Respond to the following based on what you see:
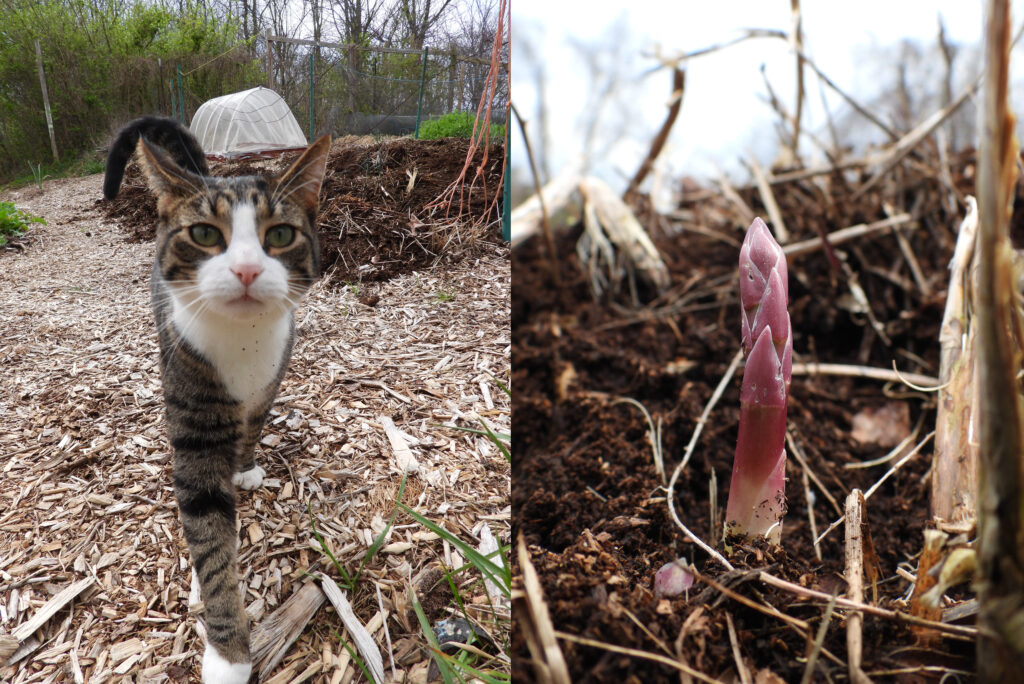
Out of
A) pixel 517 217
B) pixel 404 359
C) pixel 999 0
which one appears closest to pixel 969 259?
pixel 999 0

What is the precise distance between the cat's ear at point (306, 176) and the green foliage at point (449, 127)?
296mm

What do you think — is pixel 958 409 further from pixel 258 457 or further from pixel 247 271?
pixel 258 457

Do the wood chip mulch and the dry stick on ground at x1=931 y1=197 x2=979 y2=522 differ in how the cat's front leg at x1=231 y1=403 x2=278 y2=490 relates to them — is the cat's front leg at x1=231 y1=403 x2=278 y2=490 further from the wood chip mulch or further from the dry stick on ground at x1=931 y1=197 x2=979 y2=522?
the dry stick on ground at x1=931 y1=197 x2=979 y2=522

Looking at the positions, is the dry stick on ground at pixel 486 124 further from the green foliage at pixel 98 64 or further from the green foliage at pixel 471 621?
the green foliage at pixel 471 621

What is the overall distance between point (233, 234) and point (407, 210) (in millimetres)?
453

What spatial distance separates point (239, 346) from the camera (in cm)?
67

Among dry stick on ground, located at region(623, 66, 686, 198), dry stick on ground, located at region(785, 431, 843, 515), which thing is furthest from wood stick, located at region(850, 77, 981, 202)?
dry stick on ground, located at region(785, 431, 843, 515)

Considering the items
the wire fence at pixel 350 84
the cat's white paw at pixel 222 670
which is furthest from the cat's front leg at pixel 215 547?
the wire fence at pixel 350 84

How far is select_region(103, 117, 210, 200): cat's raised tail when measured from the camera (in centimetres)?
72

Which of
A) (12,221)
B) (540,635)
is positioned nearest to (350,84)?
(12,221)

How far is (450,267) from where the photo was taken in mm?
989

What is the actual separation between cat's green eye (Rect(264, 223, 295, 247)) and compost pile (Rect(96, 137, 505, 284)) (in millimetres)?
325

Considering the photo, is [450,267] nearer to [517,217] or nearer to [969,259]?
[517,217]

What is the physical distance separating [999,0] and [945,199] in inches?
25.6
